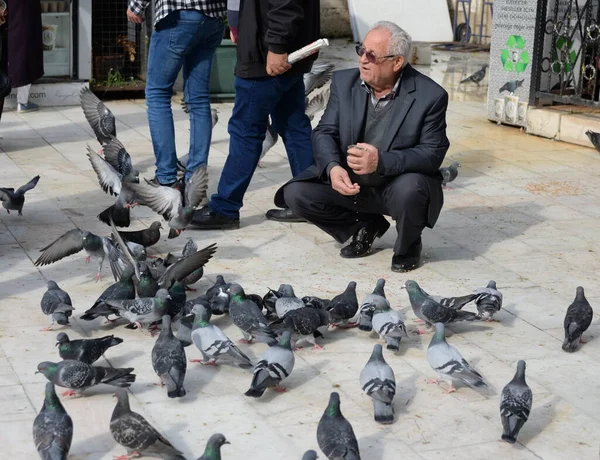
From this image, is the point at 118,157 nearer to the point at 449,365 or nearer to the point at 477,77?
the point at 449,365

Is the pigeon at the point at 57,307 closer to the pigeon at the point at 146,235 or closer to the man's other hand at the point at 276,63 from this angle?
the pigeon at the point at 146,235

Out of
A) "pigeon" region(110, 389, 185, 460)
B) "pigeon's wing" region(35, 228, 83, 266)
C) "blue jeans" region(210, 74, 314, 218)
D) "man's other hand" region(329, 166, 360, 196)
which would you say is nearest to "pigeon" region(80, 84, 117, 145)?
"blue jeans" region(210, 74, 314, 218)

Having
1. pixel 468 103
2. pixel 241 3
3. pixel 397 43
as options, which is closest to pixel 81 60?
pixel 468 103

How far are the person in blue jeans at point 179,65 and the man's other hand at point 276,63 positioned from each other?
76 centimetres

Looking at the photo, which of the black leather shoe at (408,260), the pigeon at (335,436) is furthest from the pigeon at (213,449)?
the black leather shoe at (408,260)

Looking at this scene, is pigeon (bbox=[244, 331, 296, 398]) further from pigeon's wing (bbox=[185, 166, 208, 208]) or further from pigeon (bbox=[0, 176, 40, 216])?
pigeon (bbox=[0, 176, 40, 216])

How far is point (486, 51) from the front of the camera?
46.2 feet

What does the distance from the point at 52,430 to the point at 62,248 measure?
2.33 m

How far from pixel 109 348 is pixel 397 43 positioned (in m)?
2.30

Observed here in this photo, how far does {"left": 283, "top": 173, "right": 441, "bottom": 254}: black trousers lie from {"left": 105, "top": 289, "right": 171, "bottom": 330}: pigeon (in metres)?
1.52

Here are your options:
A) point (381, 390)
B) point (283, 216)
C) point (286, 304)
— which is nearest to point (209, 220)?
point (283, 216)

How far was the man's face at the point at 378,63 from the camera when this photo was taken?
5.99m

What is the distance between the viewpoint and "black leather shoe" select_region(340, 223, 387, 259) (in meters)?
6.53

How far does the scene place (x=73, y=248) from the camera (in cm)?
605
